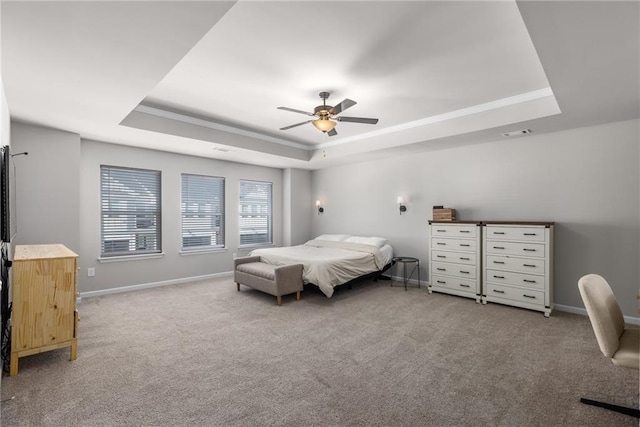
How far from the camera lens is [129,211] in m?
5.02

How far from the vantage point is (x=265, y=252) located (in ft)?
17.6

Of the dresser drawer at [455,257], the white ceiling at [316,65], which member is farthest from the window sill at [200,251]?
the dresser drawer at [455,257]

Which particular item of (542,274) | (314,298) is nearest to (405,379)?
(314,298)

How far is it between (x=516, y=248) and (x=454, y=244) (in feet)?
2.65

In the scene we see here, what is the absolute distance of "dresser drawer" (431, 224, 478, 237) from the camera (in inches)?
175

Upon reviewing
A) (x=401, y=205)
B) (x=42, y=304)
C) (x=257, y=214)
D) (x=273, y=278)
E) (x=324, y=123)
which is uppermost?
(x=324, y=123)

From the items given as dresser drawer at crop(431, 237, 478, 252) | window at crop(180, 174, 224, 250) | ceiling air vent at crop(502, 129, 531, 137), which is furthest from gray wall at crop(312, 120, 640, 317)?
window at crop(180, 174, 224, 250)

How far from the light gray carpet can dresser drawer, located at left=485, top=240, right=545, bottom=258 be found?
74 centimetres

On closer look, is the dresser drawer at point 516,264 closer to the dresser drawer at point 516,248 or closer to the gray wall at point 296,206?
the dresser drawer at point 516,248

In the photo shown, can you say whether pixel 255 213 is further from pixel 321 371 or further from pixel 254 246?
pixel 321 371

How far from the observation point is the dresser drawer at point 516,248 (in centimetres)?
388

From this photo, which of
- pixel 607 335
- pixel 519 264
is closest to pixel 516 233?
pixel 519 264

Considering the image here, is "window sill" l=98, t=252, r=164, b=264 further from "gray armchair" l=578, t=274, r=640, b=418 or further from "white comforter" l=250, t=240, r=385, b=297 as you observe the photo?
"gray armchair" l=578, t=274, r=640, b=418

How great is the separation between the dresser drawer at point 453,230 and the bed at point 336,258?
1.02 metres
